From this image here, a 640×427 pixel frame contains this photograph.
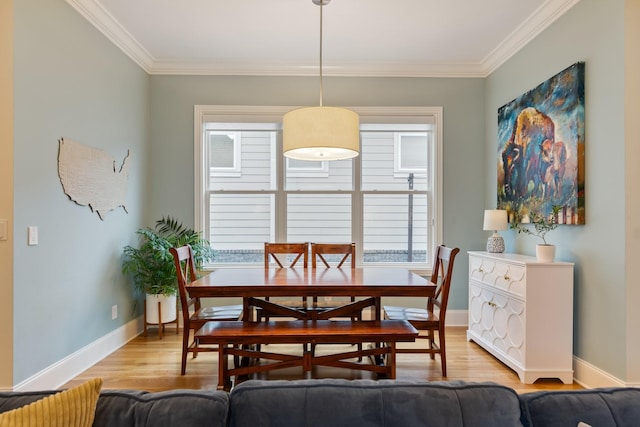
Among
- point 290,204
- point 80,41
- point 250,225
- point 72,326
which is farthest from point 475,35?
point 72,326

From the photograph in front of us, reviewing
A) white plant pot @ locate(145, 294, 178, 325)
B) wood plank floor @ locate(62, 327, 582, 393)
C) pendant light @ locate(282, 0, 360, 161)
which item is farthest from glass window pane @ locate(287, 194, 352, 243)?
pendant light @ locate(282, 0, 360, 161)

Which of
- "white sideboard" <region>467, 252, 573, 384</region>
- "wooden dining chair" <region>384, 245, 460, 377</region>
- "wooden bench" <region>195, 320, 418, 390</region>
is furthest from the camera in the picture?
"wooden dining chair" <region>384, 245, 460, 377</region>

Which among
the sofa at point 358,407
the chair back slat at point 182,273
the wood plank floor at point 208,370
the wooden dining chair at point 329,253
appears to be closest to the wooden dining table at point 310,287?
the chair back slat at point 182,273

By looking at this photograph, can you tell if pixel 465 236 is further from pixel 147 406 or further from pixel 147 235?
pixel 147 406

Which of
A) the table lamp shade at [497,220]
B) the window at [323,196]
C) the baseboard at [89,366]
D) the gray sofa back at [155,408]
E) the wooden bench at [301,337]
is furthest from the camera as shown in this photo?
the window at [323,196]

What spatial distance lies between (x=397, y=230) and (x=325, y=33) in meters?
2.19

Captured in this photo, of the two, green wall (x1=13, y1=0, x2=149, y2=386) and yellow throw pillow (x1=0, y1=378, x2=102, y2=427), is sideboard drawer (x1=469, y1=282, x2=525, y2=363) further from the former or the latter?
green wall (x1=13, y1=0, x2=149, y2=386)

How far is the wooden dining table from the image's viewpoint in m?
2.49

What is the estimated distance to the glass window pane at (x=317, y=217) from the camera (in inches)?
169

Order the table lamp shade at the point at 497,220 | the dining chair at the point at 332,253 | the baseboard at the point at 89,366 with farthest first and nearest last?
the table lamp shade at the point at 497,220 → the dining chair at the point at 332,253 → the baseboard at the point at 89,366

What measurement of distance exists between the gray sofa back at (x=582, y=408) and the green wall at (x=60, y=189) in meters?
2.71

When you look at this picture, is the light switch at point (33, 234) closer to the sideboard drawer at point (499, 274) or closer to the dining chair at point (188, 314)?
the dining chair at point (188, 314)

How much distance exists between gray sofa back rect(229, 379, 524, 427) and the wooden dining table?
1.48 metres

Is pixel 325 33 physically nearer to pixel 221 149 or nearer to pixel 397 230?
pixel 221 149
